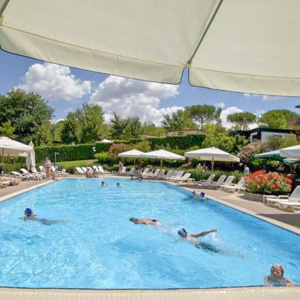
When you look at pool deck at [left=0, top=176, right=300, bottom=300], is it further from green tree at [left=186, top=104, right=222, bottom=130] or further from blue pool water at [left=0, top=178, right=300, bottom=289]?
green tree at [left=186, top=104, right=222, bottom=130]

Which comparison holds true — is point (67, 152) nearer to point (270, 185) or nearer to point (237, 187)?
point (237, 187)

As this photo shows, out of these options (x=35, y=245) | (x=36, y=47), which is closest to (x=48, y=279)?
(x=35, y=245)

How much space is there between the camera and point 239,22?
2.47m

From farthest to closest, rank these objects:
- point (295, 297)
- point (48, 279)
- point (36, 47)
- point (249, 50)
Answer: point (48, 279) < point (295, 297) < point (249, 50) < point (36, 47)

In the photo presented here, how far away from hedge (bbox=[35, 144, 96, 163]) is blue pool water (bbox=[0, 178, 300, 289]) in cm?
2481

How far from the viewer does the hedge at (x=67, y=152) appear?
36000 millimetres

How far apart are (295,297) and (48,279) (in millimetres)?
4174

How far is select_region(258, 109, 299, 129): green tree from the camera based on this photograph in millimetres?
66438

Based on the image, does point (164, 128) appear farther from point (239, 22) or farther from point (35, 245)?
point (239, 22)

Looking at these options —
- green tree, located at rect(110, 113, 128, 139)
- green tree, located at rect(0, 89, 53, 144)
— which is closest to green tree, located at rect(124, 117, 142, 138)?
green tree, located at rect(110, 113, 128, 139)

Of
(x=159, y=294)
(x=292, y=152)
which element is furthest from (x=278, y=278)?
(x=292, y=152)

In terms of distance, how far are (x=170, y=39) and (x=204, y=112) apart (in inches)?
3578

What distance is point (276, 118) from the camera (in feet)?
233

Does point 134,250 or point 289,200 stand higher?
point 289,200
